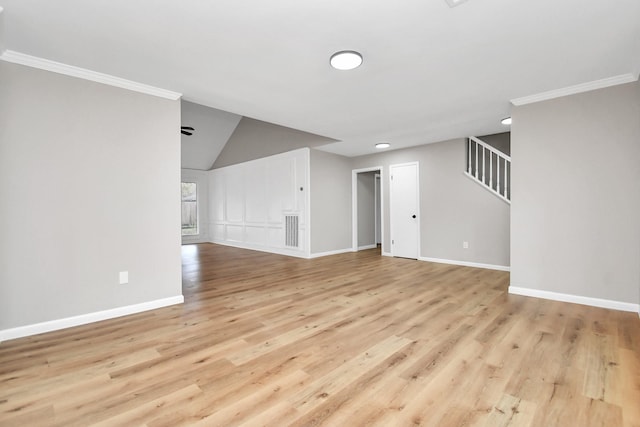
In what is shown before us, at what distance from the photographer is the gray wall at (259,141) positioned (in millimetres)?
6516

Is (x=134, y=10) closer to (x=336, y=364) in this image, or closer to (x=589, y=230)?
(x=336, y=364)

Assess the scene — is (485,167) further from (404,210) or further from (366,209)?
(366,209)

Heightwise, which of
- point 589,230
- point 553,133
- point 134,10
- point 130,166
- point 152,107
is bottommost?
point 589,230

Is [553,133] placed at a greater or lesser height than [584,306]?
greater

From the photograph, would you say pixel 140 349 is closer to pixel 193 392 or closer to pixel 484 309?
pixel 193 392

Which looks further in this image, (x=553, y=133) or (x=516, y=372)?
(x=553, y=133)

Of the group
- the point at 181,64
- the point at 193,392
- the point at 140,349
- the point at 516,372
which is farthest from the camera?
the point at 181,64

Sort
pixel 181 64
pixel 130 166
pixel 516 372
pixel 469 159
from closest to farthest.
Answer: pixel 516 372 < pixel 181 64 < pixel 130 166 < pixel 469 159

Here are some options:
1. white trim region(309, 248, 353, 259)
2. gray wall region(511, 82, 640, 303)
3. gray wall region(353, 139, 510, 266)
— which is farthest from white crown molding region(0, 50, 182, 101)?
gray wall region(353, 139, 510, 266)

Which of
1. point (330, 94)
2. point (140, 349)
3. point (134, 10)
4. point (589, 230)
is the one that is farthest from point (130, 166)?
point (589, 230)

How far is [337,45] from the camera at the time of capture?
7.60ft

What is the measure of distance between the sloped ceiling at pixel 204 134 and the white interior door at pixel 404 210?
192 inches

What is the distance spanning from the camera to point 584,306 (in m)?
3.09

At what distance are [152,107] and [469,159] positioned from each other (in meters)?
5.24
